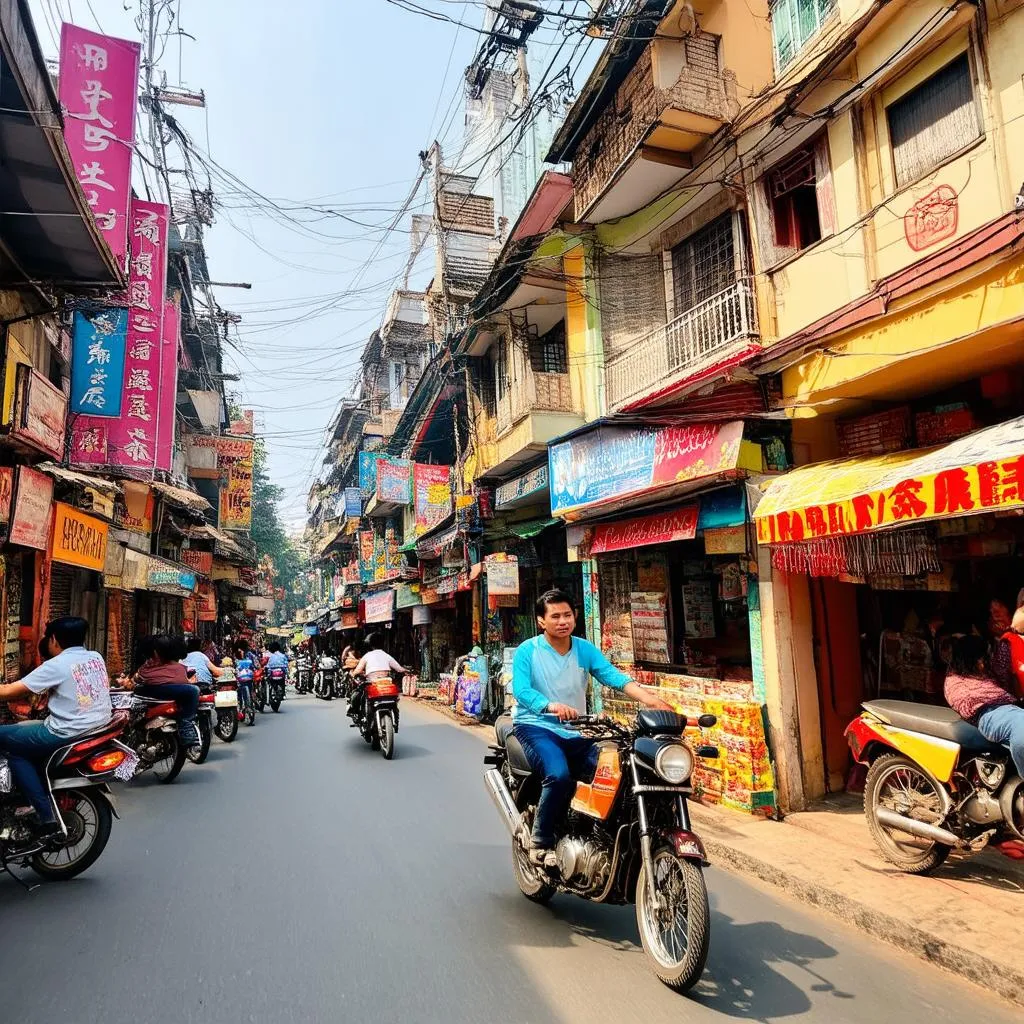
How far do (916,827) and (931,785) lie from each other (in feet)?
0.94

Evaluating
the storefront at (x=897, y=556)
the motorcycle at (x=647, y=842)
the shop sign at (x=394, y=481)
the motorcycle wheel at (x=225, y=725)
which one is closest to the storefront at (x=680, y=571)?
the storefront at (x=897, y=556)

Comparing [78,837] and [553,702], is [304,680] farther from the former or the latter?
[553,702]

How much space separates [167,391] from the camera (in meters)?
11.9

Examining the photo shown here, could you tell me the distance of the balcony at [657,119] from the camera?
8.18 m

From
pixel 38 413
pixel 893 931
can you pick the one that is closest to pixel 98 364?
pixel 38 413

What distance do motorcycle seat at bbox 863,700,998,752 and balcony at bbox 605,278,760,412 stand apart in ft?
11.9

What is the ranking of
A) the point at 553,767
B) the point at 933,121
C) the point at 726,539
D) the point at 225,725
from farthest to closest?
the point at 225,725 < the point at 726,539 < the point at 933,121 < the point at 553,767

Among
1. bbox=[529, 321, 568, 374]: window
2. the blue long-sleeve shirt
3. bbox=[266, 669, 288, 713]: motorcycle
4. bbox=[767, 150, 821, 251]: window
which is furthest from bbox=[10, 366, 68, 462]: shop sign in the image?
bbox=[266, 669, 288, 713]: motorcycle

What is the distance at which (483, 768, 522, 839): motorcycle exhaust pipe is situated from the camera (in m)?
4.29

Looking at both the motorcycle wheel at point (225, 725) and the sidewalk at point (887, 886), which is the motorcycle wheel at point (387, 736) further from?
the sidewalk at point (887, 886)

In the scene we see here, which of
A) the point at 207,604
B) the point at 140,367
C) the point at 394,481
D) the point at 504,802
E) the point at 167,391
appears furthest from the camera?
the point at 207,604

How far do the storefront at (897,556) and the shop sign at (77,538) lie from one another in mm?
8505

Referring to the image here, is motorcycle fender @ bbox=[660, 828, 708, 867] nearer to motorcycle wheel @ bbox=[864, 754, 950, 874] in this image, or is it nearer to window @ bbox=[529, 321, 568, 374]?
motorcycle wheel @ bbox=[864, 754, 950, 874]

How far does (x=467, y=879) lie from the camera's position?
4.80 metres
